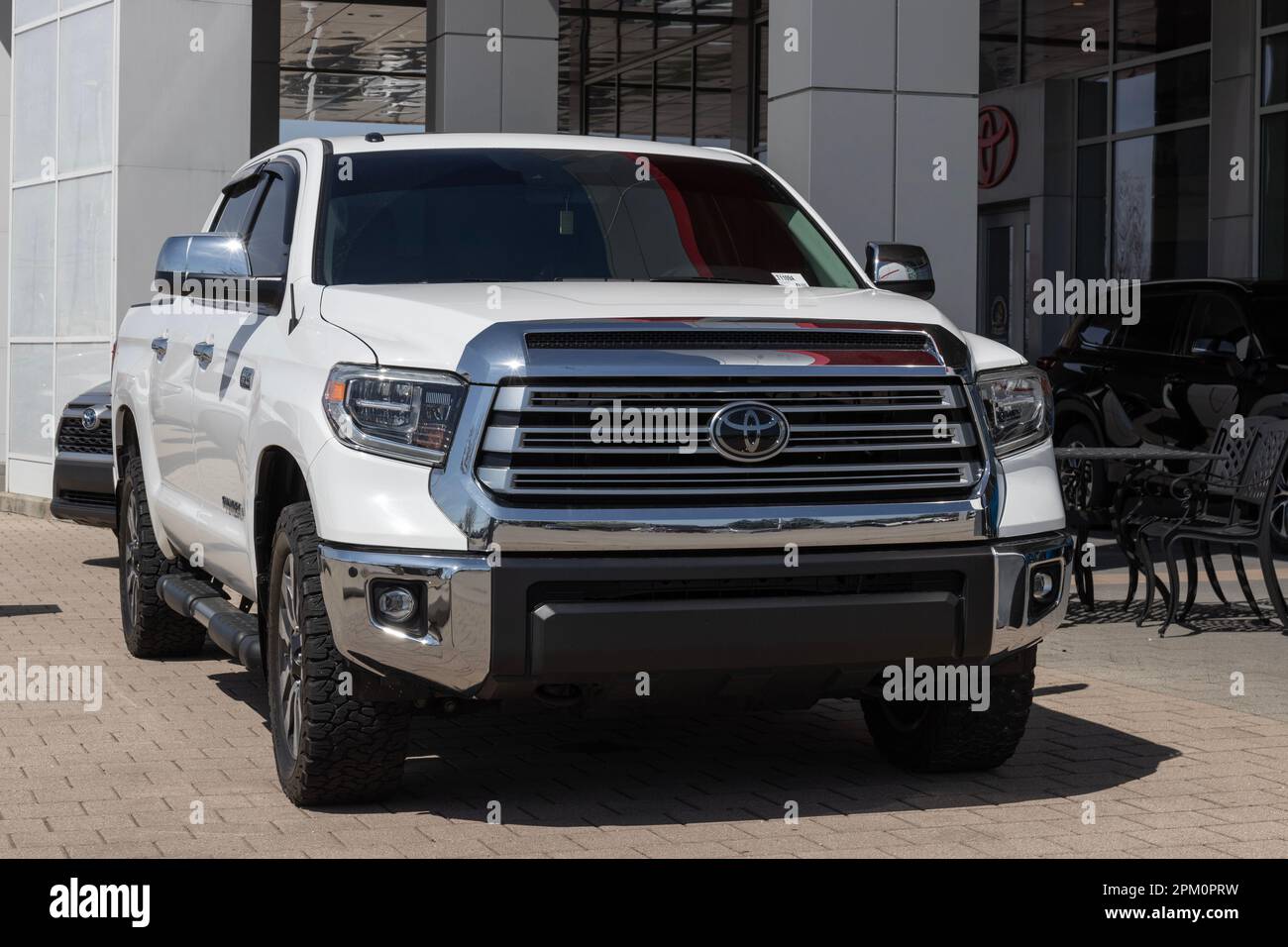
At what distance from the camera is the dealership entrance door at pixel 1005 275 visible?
90.6 feet

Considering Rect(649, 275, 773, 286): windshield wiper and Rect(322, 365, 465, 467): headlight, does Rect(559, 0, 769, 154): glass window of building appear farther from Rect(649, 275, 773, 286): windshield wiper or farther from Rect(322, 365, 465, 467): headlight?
Rect(322, 365, 465, 467): headlight

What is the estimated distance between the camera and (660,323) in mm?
5559

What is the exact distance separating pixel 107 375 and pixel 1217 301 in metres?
9.71

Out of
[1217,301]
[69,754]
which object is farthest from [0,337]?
[69,754]

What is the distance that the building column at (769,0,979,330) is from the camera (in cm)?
1166

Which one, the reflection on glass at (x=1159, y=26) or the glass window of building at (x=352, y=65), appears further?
the glass window of building at (x=352, y=65)

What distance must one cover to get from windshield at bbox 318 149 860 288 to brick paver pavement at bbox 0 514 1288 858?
1.70 meters

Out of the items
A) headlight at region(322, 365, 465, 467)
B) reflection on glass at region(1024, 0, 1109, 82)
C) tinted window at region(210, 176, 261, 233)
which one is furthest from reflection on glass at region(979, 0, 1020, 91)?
headlight at region(322, 365, 465, 467)

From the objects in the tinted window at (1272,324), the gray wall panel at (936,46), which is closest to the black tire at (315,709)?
the gray wall panel at (936,46)

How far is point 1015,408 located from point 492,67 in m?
12.8

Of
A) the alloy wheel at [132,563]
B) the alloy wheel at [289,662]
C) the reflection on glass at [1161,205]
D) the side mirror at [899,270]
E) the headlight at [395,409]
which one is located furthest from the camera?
the reflection on glass at [1161,205]

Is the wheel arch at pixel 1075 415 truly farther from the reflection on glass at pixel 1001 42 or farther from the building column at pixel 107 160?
the reflection on glass at pixel 1001 42

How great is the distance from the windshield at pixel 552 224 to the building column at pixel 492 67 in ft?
36.1

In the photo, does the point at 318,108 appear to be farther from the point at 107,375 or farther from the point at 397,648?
the point at 397,648
